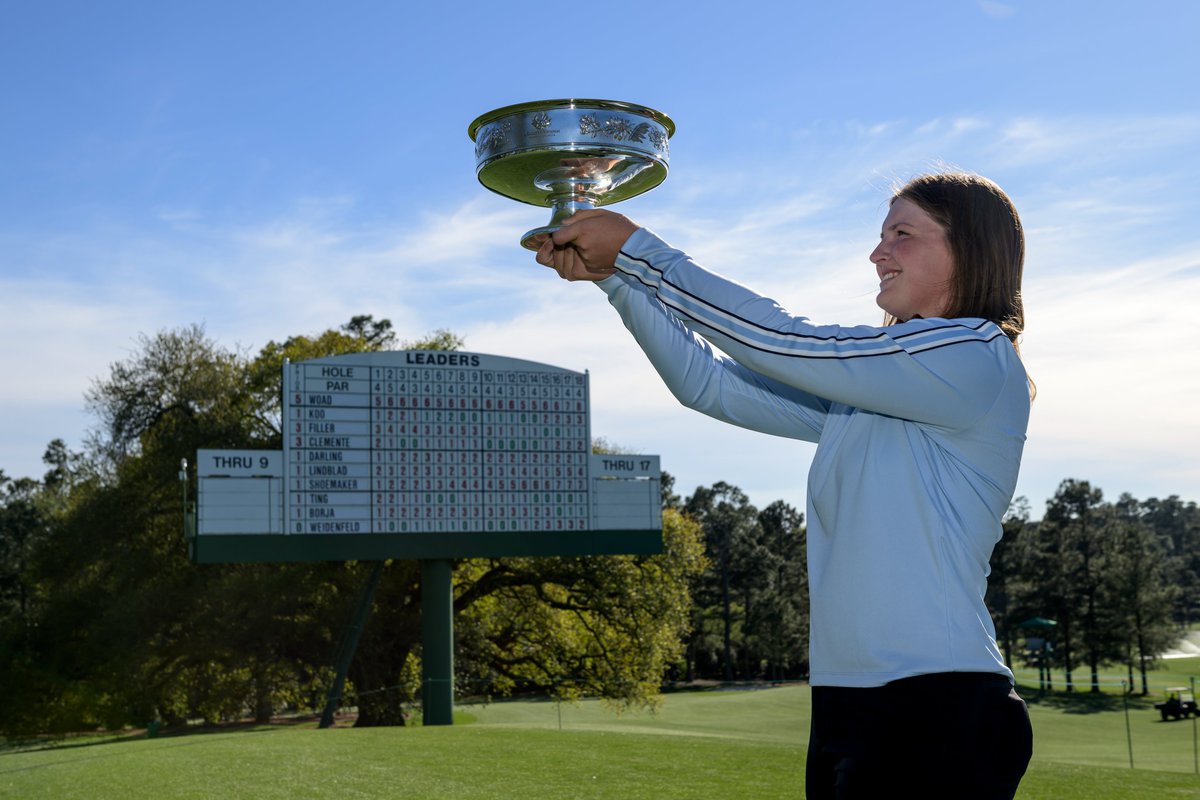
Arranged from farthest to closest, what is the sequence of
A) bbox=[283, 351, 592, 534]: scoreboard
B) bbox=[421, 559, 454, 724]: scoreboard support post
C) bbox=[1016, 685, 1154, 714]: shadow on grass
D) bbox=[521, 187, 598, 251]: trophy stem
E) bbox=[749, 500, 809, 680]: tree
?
bbox=[749, 500, 809, 680]: tree, bbox=[1016, 685, 1154, 714]: shadow on grass, bbox=[421, 559, 454, 724]: scoreboard support post, bbox=[283, 351, 592, 534]: scoreboard, bbox=[521, 187, 598, 251]: trophy stem

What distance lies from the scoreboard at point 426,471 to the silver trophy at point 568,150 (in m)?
12.9

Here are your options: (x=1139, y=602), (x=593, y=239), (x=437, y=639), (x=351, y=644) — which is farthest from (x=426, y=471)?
(x=1139, y=602)

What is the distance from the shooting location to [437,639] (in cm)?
1686

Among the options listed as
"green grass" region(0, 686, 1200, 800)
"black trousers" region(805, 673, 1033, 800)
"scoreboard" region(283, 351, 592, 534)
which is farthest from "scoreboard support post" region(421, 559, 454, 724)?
"black trousers" region(805, 673, 1033, 800)

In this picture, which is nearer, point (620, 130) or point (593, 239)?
point (593, 239)

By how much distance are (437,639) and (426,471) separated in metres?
3.19

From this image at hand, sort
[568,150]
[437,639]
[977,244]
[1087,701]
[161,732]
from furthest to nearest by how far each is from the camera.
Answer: [1087,701]
[161,732]
[437,639]
[568,150]
[977,244]

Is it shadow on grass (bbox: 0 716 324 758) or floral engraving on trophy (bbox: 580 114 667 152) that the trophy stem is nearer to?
floral engraving on trophy (bbox: 580 114 667 152)

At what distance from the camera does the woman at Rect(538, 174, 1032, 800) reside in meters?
1.34

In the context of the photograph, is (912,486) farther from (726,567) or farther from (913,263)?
(726,567)

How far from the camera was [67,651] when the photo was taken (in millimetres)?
26328

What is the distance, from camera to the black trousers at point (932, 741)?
4.31 feet

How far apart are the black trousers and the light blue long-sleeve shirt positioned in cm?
2

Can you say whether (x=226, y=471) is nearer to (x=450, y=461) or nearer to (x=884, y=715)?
(x=450, y=461)
